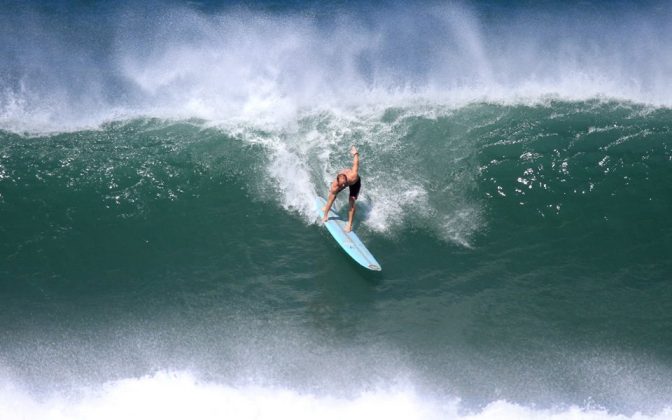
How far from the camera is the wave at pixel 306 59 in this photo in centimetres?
1686

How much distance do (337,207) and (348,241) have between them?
1.17 meters

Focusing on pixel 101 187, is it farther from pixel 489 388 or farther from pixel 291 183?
pixel 489 388

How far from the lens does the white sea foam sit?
9.99 metres

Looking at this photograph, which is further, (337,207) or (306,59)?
(306,59)

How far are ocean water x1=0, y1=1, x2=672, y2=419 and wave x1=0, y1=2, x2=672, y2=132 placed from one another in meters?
0.08

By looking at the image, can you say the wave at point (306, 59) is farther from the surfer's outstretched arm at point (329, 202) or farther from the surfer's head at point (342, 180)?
the surfer's head at point (342, 180)

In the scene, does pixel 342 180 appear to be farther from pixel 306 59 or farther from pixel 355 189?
pixel 306 59

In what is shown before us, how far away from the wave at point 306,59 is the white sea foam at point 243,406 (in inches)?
307

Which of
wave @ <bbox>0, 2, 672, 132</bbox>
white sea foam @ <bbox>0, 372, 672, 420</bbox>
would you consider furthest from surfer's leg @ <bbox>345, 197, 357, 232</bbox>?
wave @ <bbox>0, 2, 672, 132</bbox>

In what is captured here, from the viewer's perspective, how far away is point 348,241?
40.9 ft

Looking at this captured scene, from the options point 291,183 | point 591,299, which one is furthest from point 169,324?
point 591,299

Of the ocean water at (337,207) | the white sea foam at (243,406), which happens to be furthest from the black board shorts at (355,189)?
the white sea foam at (243,406)

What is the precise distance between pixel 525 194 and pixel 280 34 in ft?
29.4

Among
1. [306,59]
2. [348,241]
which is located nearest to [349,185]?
[348,241]
